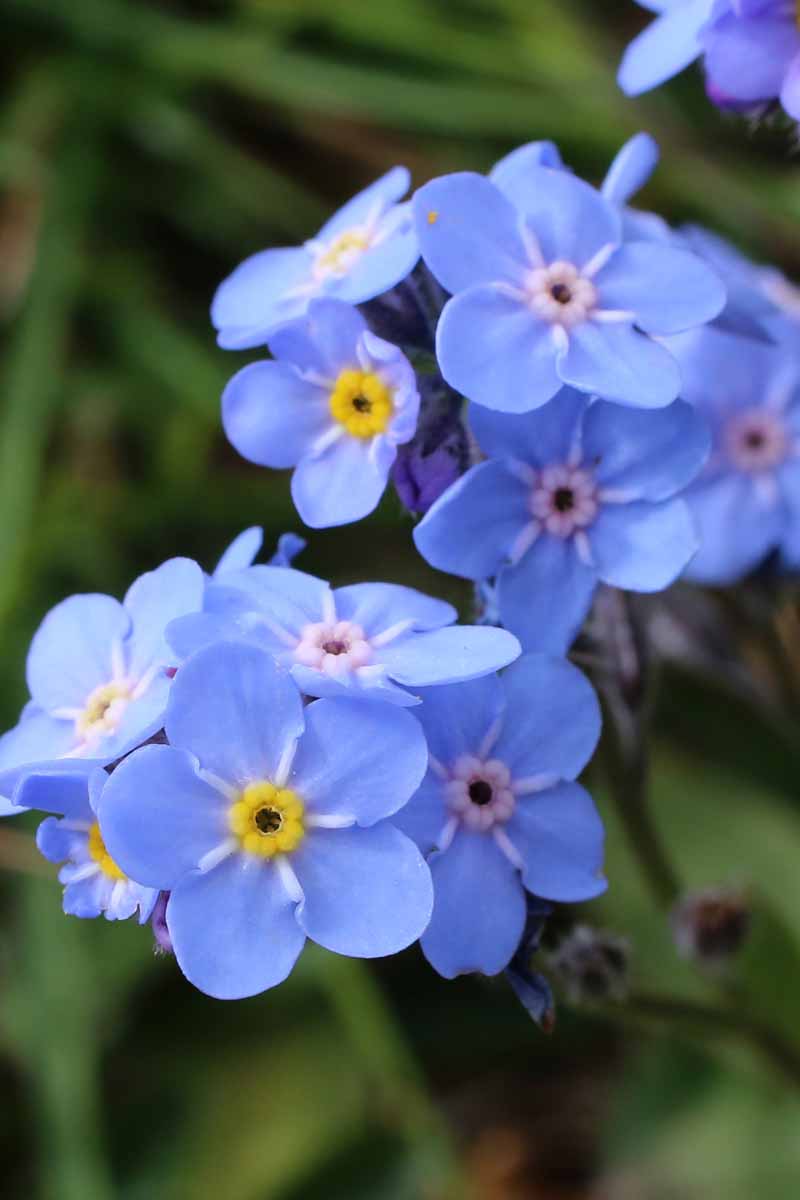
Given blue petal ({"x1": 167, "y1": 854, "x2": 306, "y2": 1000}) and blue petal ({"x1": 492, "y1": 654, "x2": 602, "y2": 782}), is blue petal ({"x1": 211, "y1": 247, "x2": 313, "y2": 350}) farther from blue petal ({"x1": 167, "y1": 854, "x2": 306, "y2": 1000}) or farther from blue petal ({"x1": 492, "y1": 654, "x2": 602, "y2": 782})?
blue petal ({"x1": 167, "y1": 854, "x2": 306, "y2": 1000})

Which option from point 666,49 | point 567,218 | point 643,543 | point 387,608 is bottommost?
point 387,608

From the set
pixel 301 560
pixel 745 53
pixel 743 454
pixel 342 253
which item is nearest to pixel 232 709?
pixel 342 253

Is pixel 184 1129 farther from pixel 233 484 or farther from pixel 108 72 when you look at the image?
pixel 108 72

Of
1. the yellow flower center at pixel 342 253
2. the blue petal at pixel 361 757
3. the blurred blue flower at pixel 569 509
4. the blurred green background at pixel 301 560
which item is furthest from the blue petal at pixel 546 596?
the blurred green background at pixel 301 560

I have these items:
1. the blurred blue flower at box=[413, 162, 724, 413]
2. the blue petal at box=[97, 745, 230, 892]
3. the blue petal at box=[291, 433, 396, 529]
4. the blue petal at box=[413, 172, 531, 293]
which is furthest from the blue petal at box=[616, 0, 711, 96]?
the blue petal at box=[97, 745, 230, 892]

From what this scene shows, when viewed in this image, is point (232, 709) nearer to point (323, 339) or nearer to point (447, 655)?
point (447, 655)

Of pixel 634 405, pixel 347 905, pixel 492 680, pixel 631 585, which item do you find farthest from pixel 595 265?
pixel 347 905
